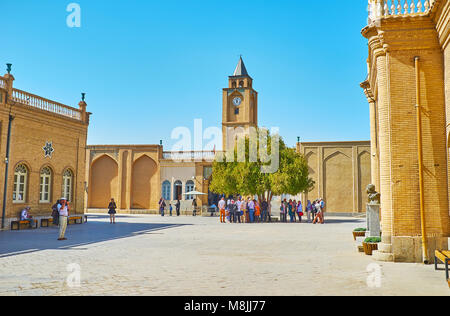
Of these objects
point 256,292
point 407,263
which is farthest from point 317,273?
point 407,263

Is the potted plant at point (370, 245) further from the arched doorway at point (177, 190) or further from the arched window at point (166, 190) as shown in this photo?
the arched window at point (166, 190)

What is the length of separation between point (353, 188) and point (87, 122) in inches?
941

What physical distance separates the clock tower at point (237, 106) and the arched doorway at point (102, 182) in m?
14.4

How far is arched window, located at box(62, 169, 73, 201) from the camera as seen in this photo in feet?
78.4

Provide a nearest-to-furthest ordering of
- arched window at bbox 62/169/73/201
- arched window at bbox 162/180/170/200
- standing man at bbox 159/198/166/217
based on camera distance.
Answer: arched window at bbox 62/169/73/201 < standing man at bbox 159/198/166/217 < arched window at bbox 162/180/170/200

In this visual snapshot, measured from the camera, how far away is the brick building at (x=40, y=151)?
63.7ft

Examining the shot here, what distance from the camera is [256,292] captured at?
6.31m

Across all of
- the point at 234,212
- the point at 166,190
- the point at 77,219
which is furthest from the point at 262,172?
the point at 166,190

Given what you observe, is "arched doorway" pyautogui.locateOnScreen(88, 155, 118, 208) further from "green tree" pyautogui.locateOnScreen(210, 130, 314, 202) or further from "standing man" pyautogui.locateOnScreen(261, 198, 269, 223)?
"standing man" pyautogui.locateOnScreen(261, 198, 269, 223)

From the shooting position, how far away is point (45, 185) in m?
22.4

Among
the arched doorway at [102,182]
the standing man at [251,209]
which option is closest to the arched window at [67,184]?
the standing man at [251,209]

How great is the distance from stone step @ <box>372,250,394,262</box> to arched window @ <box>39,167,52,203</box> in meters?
18.1

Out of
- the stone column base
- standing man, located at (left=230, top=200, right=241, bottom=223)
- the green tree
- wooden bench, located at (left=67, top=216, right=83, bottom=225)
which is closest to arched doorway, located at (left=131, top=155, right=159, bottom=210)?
the green tree
